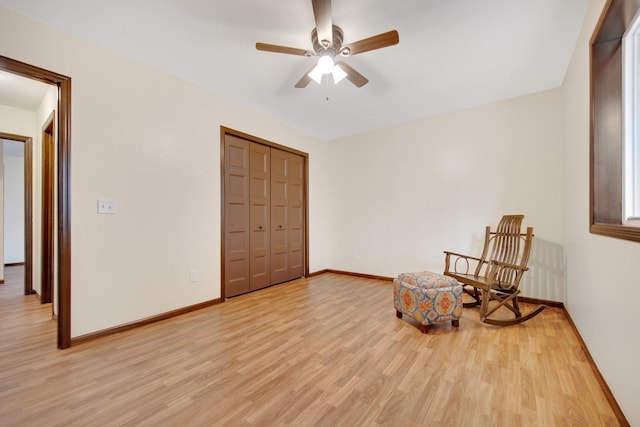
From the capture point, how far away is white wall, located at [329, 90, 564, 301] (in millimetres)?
3012

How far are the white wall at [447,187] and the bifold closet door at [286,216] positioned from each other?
0.76 metres

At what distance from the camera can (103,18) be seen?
6.35 feet

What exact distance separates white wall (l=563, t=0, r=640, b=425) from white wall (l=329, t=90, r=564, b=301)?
0.29 metres

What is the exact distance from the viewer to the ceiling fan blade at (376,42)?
5.78ft

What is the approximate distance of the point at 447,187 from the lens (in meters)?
3.67

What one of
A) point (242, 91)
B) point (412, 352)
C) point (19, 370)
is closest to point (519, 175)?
point (412, 352)

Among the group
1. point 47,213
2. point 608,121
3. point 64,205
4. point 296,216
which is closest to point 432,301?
point 608,121

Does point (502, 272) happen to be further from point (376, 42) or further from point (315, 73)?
point (315, 73)

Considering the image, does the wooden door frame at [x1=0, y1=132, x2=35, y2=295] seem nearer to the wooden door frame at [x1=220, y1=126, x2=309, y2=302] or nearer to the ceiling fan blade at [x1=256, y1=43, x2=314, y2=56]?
the wooden door frame at [x1=220, y1=126, x2=309, y2=302]

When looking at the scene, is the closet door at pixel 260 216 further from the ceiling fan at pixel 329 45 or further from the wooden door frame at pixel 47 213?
the wooden door frame at pixel 47 213

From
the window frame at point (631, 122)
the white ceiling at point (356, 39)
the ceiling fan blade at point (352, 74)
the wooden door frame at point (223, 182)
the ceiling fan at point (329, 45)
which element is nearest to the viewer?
the window frame at point (631, 122)

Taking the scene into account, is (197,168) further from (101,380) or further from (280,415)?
(280,415)

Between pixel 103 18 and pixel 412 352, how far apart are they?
346 cm

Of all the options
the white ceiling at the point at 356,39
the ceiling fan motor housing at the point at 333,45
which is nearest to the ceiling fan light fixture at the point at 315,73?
the ceiling fan motor housing at the point at 333,45
